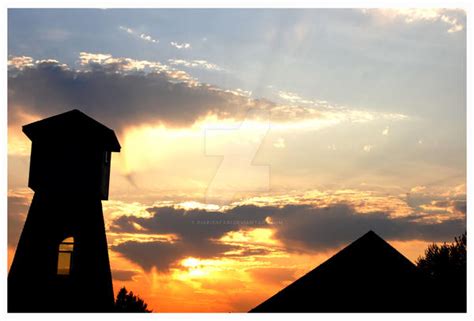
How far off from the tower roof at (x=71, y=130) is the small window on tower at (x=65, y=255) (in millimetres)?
4457

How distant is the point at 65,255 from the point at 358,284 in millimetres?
13478

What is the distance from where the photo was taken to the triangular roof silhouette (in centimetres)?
2145

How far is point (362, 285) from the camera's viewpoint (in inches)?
864

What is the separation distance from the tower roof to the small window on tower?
4457 millimetres

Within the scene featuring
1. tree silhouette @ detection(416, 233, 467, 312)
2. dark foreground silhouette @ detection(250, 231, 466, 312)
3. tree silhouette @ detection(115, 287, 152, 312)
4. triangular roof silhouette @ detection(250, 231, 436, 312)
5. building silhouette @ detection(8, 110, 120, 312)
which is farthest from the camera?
Result: tree silhouette @ detection(115, 287, 152, 312)

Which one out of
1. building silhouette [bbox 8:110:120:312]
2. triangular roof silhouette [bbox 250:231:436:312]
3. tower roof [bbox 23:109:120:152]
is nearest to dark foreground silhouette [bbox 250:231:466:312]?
triangular roof silhouette [bbox 250:231:436:312]

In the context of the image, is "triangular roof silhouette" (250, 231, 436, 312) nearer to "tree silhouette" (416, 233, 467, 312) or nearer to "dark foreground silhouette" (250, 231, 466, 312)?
"dark foreground silhouette" (250, 231, 466, 312)

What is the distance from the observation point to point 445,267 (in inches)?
2156

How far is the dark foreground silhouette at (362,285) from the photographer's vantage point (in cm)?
2127

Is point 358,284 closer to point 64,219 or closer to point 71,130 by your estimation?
point 64,219

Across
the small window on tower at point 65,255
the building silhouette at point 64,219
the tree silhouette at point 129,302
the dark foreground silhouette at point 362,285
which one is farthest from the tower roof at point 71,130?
the tree silhouette at point 129,302

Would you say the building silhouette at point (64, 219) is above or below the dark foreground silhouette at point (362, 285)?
above

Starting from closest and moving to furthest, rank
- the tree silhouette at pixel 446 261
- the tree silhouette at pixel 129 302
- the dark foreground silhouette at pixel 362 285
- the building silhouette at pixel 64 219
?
the dark foreground silhouette at pixel 362 285 < the building silhouette at pixel 64 219 < the tree silhouette at pixel 446 261 < the tree silhouette at pixel 129 302

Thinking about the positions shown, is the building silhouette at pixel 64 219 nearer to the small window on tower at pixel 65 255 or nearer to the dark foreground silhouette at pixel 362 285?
the small window on tower at pixel 65 255
